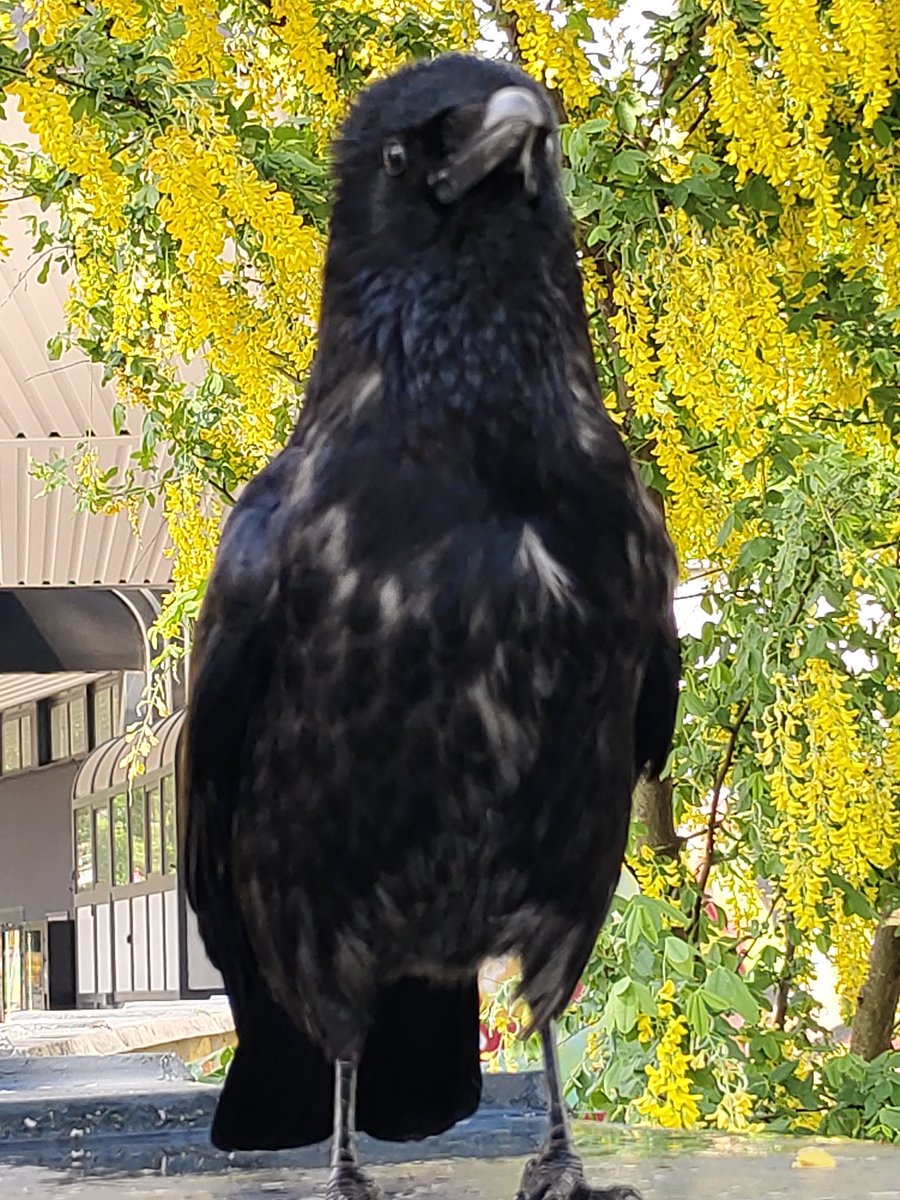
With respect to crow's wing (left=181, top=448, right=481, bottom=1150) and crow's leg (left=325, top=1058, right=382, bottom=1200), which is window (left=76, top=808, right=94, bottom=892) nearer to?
crow's wing (left=181, top=448, right=481, bottom=1150)

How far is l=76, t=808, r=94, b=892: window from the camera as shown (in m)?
15.0

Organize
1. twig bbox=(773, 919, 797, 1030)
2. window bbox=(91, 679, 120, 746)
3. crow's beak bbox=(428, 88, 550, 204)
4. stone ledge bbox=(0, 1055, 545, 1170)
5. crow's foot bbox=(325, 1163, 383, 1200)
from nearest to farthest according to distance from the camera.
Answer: crow's beak bbox=(428, 88, 550, 204) → crow's foot bbox=(325, 1163, 383, 1200) → stone ledge bbox=(0, 1055, 545, 1170) → twig bbox=(773, 919, 797, 1030) → window bbox=(91, 679, 120, 746)

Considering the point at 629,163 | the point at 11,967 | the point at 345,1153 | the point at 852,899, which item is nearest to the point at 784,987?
the point at 852,899

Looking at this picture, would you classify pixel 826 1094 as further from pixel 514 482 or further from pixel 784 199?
pixel 514 482

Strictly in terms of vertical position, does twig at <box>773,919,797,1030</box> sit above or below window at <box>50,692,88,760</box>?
below

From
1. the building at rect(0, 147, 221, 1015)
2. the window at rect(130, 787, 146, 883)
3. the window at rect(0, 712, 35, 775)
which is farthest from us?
the window at rect(0, 712, 35, 775)

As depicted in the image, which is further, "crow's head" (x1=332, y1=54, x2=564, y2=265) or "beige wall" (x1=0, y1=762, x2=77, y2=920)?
"beige wall" (x1=0, y1=762, x2=77, y2=920)

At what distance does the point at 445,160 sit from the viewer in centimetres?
88

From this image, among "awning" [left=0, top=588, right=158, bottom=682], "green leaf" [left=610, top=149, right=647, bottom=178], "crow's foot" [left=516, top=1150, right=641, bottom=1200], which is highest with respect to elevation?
"awning" [left=0, top=588, right=158, bottom=682]

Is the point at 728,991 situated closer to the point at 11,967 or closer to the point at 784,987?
the point at 784,987

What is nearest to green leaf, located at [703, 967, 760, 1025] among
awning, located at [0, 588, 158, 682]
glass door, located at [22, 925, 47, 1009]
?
awning, located at [0, 588, 158, 682]

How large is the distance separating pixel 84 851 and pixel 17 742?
2.62 meters

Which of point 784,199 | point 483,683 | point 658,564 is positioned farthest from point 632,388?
point 483,683

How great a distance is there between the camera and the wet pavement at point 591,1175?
113cm
